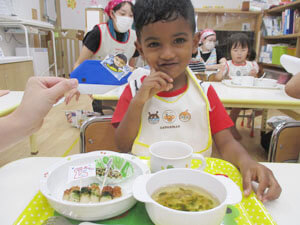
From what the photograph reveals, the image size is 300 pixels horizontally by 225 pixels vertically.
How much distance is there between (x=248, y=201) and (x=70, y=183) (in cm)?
39

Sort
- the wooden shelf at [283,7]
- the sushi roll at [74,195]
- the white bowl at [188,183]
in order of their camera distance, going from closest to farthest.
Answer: the white bowl at [188,183] → the sushi roll at [74,195] → the wooden shelf at [283,7]

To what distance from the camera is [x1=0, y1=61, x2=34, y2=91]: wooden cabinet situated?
296 centimetres

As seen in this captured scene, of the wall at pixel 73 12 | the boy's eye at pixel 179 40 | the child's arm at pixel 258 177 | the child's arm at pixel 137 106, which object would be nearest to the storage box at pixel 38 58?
the wall at pixel 73 12

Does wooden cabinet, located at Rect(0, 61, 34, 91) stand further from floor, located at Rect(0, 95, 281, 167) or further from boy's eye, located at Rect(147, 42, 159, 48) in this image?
boy's eye, located at Rect(147, 42, 159, 48)

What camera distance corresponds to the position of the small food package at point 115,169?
564mm

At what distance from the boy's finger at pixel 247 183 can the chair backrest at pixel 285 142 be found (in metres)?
0.77

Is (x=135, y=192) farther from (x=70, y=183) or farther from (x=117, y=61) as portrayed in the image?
(x=117, y=61)

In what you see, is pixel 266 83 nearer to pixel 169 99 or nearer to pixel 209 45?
pixel 169 99

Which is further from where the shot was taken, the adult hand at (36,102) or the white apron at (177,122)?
the white apron at (177,122)

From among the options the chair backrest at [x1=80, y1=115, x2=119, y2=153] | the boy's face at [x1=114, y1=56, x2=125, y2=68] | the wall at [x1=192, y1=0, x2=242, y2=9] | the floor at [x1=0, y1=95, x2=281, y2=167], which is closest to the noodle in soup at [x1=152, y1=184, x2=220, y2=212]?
the chair backrest at [x1=80, y1=115, x2=119, y2=153]

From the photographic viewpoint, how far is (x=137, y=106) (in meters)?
0.95

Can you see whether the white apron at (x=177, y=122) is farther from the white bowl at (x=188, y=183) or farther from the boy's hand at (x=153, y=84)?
the white bowl at (x=188, y=183)

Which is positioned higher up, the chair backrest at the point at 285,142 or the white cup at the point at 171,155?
the white cup at the point at 171,155

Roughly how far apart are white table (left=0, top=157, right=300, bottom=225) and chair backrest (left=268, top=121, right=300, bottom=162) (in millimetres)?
615
